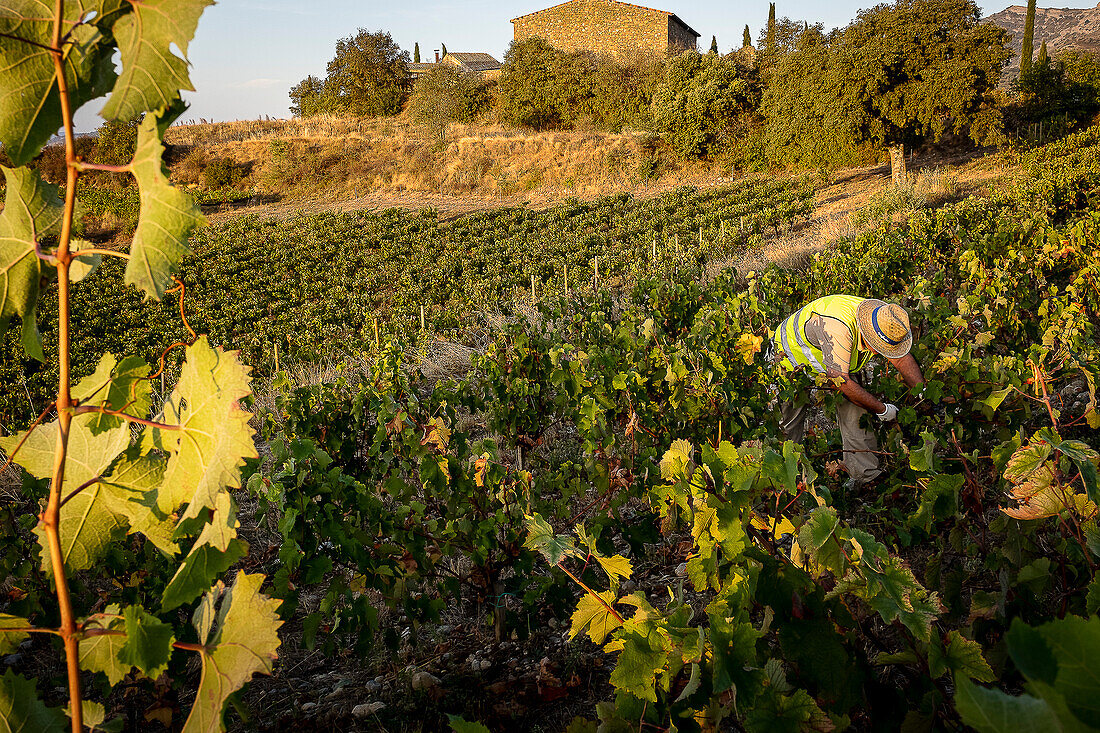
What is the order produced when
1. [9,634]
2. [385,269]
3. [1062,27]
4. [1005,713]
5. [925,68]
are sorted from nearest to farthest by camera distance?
[1005,713], [9,634], [925,68], [385,269], [1062,27]

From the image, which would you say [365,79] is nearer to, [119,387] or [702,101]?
[702,101]

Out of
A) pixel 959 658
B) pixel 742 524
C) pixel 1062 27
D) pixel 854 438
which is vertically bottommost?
pixel 854 438

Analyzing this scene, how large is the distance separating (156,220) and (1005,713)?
0.83 meters

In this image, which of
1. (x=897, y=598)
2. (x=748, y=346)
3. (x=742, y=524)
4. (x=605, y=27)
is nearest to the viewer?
(x=897, y=598)

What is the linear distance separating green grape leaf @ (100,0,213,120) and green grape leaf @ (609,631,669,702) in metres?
1.11

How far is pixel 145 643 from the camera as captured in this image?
31.9 inches

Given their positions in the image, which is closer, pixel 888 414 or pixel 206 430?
pixel 206 430

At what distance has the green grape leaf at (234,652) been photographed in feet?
2.46

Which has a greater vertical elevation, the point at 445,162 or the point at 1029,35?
the point at 1029,35

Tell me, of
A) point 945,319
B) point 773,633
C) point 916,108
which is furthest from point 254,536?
point 916,108

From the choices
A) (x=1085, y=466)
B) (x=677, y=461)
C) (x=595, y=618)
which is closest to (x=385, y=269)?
(x=677, y=461)

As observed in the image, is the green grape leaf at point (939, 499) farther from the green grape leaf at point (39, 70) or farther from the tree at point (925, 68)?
the tree at point (925, 68)

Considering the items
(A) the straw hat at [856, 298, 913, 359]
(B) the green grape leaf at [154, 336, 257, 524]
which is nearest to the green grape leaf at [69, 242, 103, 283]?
(B) the green grape leaf at [154, 336, 257, 524]

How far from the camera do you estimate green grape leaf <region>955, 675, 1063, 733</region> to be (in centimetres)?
41
